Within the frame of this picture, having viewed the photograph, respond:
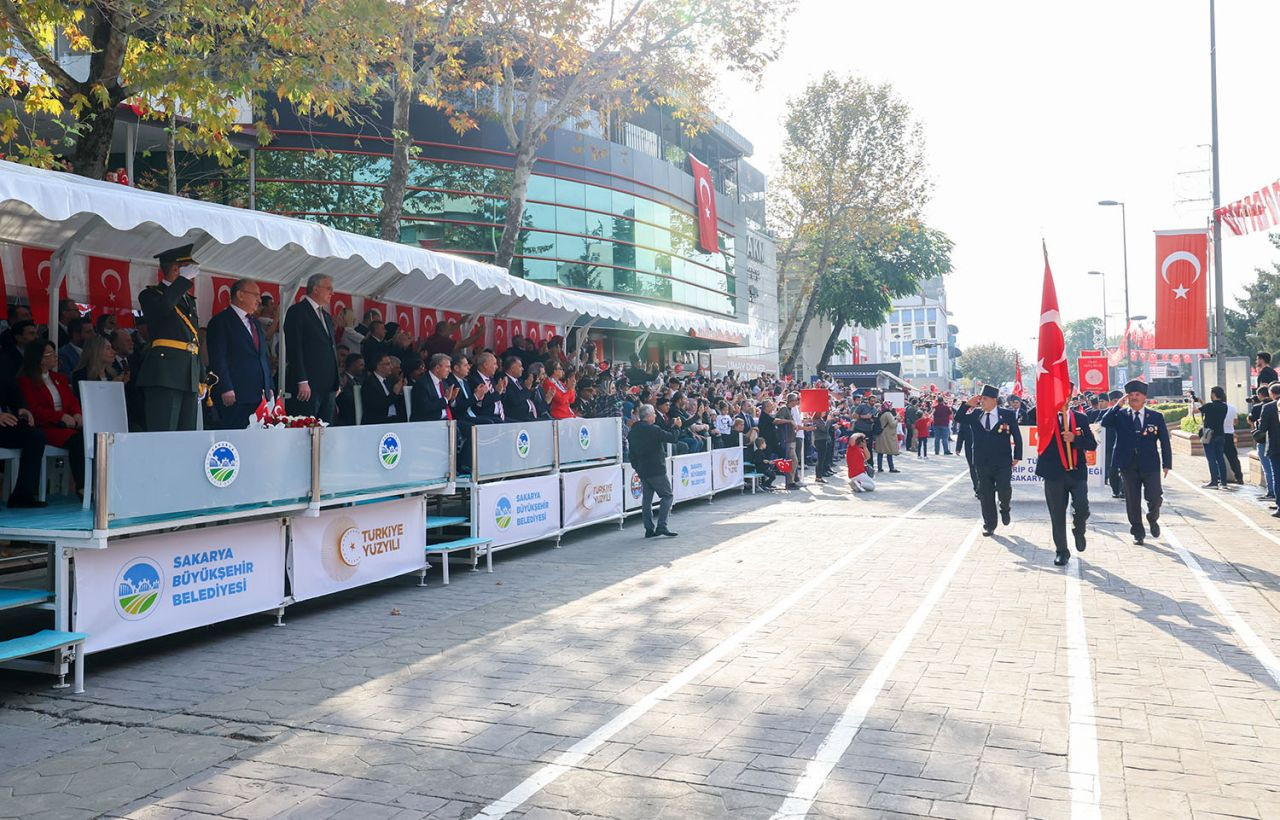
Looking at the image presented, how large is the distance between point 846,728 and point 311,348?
256 inches

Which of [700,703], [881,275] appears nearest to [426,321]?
[700,703]

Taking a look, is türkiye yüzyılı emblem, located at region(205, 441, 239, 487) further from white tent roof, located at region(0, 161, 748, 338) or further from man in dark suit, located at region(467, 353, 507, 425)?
man in dark suit, located at region(467, 353, 507, 425)

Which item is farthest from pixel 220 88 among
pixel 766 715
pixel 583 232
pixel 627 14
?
pixel 583 232

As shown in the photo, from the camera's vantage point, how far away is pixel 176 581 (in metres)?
7.32

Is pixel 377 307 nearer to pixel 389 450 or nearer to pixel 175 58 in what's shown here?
pixel 175 58

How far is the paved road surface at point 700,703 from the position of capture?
449 cm

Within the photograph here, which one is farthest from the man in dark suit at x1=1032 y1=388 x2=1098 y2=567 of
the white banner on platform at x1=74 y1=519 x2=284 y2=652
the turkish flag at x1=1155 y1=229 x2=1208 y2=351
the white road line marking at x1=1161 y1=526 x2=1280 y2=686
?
the turkish flag at x1=1155 y1=229 x2=1208 y2=351

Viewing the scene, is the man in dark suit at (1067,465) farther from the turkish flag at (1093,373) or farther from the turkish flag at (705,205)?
the turkish flag at (705,205)

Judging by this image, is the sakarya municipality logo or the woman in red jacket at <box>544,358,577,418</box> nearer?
the sakarya municipality logo

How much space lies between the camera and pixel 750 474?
2102 centimetres

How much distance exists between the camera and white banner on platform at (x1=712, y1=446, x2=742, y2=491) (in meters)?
19.3

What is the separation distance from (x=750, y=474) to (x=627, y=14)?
9492mm

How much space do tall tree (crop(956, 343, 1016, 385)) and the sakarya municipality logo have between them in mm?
120623

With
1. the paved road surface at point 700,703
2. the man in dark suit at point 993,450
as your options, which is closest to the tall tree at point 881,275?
the man in dark suit at point 993,450
